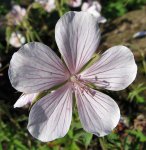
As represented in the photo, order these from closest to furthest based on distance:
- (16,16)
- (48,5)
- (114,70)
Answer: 1. (114,70)
2. (16,16)
3. (48,5)

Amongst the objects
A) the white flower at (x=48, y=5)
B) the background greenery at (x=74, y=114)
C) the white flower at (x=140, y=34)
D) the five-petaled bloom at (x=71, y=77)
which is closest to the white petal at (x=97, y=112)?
the five-petaled bloom at (x=71, y=77)

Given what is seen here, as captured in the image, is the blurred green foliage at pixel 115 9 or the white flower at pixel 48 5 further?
the blurred green foliage at pixel 115 9

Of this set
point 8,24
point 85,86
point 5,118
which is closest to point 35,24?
point 8,24

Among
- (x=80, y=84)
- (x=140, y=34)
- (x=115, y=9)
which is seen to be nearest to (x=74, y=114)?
(x=80, y=84)

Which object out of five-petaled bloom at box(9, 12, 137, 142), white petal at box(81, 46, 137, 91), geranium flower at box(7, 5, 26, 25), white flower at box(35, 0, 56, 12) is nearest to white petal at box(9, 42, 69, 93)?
five-petaled bloom at box(9, 12, 137, 142)

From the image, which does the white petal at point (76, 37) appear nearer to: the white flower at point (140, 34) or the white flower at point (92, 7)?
the white flower at point (140, 34)

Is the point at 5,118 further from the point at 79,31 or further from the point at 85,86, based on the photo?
the point at 79,31

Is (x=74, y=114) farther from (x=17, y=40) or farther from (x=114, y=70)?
(x=17, y=40)

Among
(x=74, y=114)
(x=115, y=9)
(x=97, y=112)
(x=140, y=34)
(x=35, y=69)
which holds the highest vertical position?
(x=35, y=69)
